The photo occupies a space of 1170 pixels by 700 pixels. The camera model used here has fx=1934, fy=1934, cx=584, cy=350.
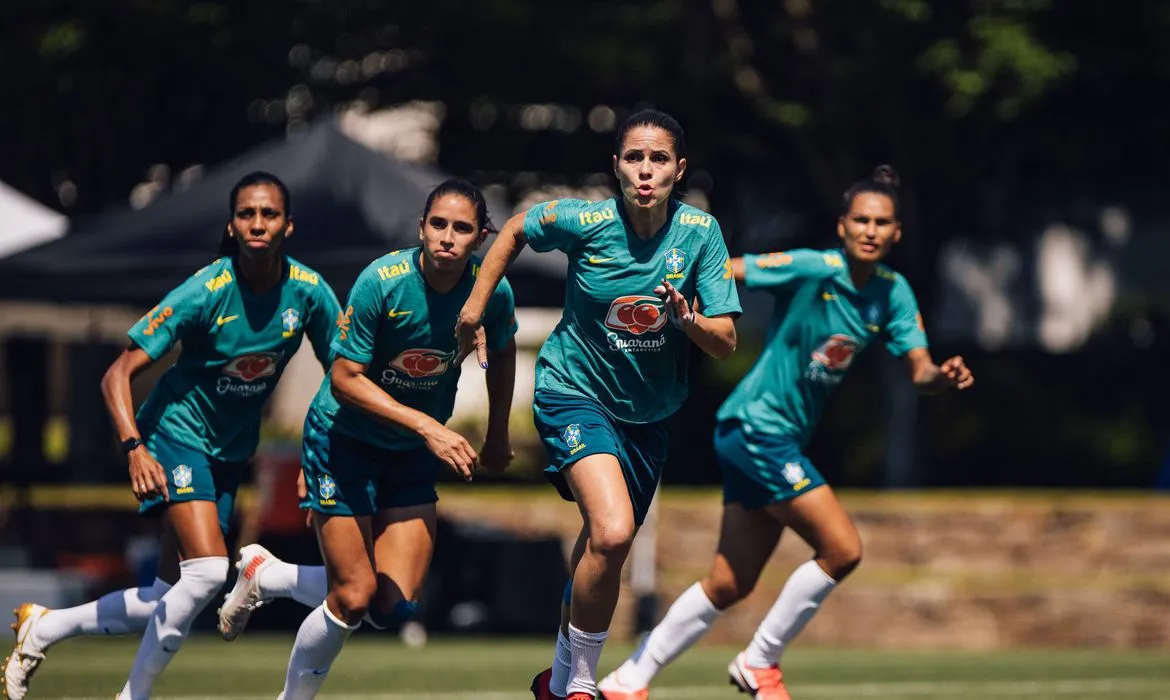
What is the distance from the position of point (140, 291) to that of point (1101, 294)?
54.7ft

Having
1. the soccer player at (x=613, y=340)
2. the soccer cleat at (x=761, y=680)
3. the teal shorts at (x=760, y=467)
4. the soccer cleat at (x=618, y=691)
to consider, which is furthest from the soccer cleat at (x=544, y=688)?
the teal shorts at (x=760, y=467)

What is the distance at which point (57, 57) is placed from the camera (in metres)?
18.0

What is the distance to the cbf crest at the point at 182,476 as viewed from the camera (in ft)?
26.1

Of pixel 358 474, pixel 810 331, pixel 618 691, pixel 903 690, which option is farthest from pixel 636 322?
pixel 903 690

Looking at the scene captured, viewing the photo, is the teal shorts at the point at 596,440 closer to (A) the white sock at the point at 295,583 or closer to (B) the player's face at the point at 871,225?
(A) the white sock at the point at 295,583

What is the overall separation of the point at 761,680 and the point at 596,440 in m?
1.83

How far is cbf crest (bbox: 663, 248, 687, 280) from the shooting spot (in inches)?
283

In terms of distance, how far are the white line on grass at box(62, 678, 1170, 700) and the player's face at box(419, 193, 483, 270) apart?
120 inches

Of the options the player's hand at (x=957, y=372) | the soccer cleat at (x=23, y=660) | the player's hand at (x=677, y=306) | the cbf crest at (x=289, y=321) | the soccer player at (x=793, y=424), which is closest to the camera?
the player's hand at (x=677, y=306)

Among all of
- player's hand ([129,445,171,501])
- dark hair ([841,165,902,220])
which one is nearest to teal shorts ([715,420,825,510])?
dark hair ([841,165,902,220])

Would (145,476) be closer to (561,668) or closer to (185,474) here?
(185,474)

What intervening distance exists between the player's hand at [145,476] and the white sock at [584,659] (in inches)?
70.6

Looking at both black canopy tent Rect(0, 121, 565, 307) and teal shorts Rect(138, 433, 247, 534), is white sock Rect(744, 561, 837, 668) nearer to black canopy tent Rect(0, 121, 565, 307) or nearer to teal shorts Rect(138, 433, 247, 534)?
teal shorts Rect(138, 433, 247, 534)

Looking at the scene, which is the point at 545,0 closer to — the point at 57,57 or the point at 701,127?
the point at 701,127
